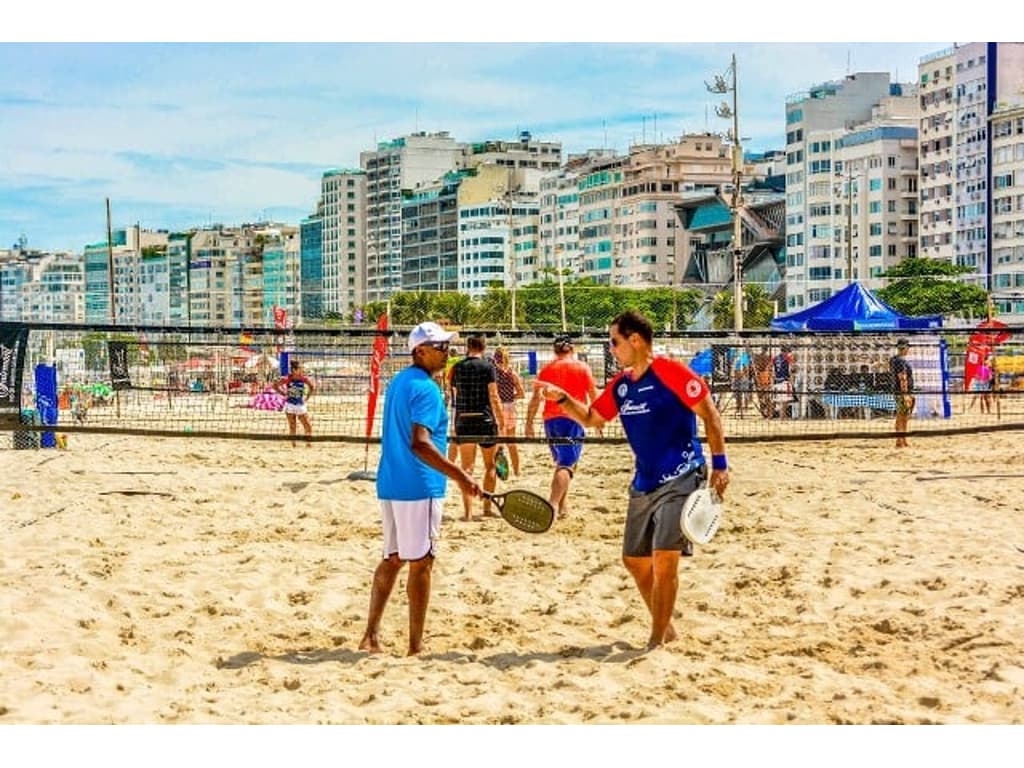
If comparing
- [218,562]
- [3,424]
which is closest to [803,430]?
[3,424]

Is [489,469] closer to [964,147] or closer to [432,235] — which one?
[964,147]

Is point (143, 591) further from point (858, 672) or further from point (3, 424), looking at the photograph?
point (3, 424)

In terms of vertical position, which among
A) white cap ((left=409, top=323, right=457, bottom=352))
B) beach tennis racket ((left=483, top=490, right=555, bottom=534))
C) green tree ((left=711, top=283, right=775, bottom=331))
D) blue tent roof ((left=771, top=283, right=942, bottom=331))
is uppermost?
green tree ((left=711, top=283, right=775, bottom=331))

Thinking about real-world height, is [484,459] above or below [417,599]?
above

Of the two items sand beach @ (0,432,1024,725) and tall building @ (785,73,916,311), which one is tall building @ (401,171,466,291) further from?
sand beach @ (0,432,1024,725)

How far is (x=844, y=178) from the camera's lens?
110 metres

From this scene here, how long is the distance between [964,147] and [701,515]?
326 ft

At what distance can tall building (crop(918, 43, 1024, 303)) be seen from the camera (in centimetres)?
9844

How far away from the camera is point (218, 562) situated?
421 inches

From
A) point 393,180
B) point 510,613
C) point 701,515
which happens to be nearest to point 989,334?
point 510,613

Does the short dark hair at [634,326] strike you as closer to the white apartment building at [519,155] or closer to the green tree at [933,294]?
the green tree at [933,294]

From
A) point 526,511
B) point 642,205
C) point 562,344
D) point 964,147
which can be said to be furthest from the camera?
point 642,205

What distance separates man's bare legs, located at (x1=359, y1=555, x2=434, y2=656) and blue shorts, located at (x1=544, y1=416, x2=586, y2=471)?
4.27 m

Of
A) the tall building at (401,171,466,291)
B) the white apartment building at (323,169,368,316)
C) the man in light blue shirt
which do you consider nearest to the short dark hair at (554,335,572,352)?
the man in light blue shirt
